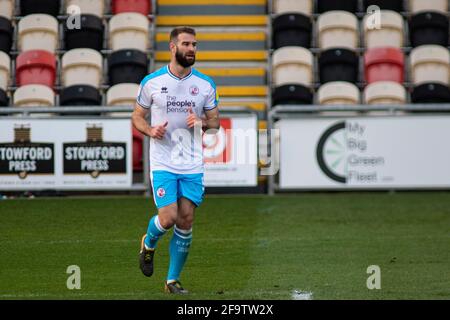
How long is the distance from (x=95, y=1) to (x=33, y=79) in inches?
83.5

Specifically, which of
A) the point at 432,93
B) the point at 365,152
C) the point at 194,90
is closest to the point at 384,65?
the point at 432,93

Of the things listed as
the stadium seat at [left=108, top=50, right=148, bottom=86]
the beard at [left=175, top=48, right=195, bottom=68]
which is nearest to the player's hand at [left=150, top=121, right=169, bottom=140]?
the beard at [left=175, top=48, right=195, bottom=68]

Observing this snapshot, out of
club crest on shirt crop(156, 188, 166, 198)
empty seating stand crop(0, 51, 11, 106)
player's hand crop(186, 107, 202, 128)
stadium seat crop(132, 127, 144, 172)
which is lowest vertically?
club crest on shirt crop(156, 188, 166, 198)

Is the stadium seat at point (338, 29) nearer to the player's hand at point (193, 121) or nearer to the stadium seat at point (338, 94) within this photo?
the stadium seat at point (338, 94)

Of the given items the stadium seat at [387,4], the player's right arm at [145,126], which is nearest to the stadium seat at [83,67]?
the stadium seat at [387,4]

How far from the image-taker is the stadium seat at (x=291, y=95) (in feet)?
70.7

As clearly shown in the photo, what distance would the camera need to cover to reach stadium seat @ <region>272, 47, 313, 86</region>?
2227 centimetres

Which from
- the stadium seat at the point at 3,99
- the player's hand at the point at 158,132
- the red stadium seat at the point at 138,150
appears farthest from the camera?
the stadium seat at the point at 3,99

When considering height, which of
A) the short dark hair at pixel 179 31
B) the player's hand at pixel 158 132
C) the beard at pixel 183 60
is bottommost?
the player's hand at pixel 158 132

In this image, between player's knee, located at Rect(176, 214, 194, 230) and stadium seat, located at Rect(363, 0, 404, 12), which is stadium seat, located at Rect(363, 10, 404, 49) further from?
player's knee, located at Rect(176, 214, 194, 230)

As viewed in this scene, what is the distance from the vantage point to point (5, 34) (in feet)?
74.8

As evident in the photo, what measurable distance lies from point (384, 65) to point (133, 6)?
4.94 m

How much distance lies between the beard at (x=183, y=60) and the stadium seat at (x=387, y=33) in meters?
13.1

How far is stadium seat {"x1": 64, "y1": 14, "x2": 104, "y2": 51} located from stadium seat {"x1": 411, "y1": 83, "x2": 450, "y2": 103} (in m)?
6.00
